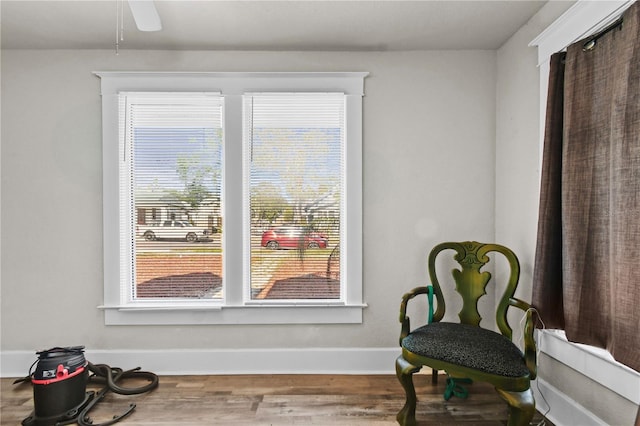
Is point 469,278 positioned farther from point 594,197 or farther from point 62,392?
point 62,392

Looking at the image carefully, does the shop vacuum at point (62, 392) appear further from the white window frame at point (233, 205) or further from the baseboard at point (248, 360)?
the white window frame at point (233, 205)

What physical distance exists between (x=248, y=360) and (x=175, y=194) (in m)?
1.46

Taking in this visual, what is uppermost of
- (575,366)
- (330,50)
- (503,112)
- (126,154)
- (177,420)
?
(330,50)

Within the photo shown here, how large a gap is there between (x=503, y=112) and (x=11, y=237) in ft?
13.2

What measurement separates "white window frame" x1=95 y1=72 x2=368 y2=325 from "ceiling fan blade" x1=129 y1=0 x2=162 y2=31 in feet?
3.03

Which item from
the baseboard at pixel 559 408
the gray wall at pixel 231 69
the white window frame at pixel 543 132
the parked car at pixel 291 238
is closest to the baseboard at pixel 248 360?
the gray wall at pixel 231 69

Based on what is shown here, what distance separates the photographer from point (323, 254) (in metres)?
2.76

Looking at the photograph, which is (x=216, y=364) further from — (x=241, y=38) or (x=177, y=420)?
(x=241, y=38)

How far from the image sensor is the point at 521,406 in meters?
1.68

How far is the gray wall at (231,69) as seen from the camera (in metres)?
2.68

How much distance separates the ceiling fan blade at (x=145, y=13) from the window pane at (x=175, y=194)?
0.94 meters

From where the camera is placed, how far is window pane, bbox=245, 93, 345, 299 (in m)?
2.70

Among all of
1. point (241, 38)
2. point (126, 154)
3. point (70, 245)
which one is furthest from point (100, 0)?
point (70, 245)

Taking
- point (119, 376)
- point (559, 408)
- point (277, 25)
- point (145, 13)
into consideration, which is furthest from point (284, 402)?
point (277, 25)
